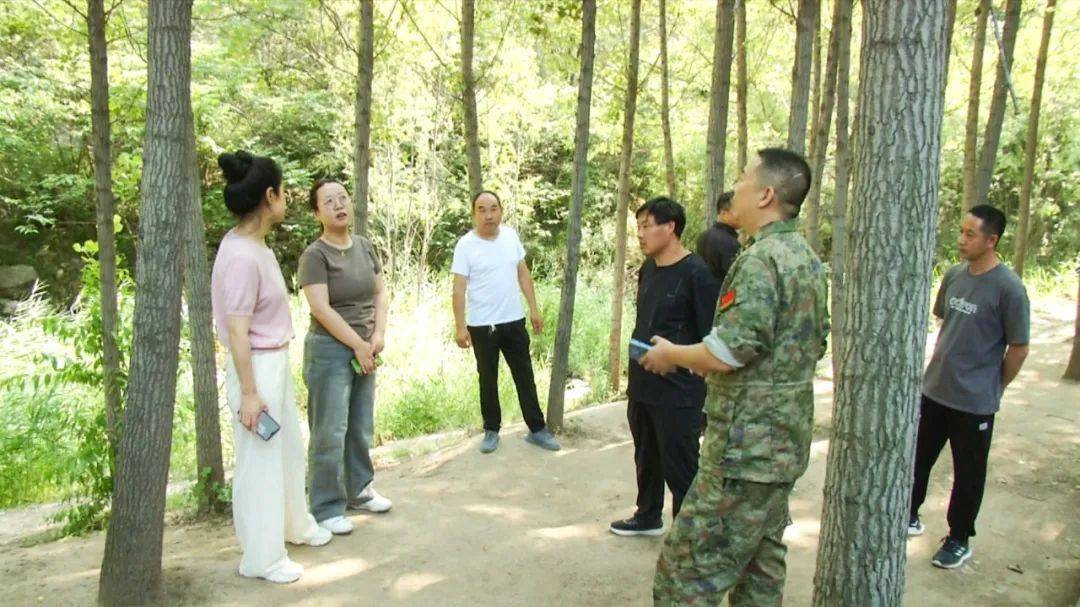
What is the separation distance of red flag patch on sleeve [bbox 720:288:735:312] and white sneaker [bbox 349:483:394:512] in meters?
2.63

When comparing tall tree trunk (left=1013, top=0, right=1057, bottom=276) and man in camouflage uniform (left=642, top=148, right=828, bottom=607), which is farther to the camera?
tall tree trunk (left=1013, top=0, right=1057, bottom=276)

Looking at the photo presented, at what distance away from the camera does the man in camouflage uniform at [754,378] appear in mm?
2484

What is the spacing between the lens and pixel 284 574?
3.42 m

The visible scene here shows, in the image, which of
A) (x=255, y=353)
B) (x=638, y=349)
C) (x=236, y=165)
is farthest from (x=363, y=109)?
(x=638, y=349)

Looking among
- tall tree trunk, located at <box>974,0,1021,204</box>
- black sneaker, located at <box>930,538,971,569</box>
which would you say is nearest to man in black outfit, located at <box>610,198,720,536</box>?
black sneaker, located at <box>930,538,971,569</box>

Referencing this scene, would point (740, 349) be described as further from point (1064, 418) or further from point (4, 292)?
point (4, 292)

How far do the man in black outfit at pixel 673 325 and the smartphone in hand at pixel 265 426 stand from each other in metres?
1.66

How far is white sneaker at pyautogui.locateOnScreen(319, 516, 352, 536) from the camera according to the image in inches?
157

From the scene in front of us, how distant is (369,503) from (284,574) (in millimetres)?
976

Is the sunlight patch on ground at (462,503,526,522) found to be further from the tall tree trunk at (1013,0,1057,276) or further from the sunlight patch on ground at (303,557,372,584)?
the tall tree trunk at (1013,0,1057,276)

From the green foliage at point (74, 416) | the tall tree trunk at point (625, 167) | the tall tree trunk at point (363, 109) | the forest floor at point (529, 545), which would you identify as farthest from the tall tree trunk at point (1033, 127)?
the green foliage at point (74, 416)

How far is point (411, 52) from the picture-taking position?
11727 millimetres

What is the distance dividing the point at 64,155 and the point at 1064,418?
14132mm

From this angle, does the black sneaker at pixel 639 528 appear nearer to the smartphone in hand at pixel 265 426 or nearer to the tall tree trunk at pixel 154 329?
the smartphone in hand at pixel 265 426
